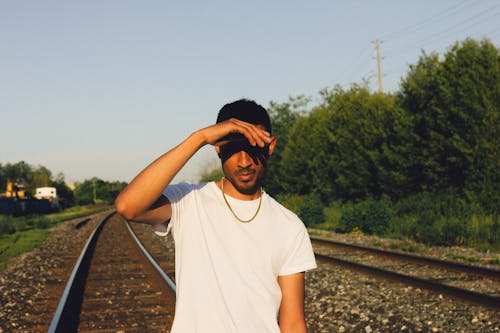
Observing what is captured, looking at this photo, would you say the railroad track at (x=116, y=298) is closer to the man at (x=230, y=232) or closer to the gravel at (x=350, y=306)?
the gravel at (x=350, y=306)

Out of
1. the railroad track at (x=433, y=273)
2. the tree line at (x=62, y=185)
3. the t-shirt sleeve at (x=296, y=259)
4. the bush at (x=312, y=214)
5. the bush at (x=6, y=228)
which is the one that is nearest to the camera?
the t-shirt sleeve at (x=296, y=259)

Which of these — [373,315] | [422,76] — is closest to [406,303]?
[373,315]

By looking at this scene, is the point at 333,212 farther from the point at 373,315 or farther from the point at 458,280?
the point at 373,315

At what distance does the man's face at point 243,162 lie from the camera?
2031 mm

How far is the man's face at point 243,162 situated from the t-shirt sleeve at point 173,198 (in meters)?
0.19

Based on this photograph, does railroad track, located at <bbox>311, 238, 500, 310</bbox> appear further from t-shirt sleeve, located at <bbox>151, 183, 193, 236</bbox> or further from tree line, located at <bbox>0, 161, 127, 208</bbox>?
tree line, located at <bbox>0, 161, 127, 208</bbox>

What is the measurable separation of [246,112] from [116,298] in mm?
8050

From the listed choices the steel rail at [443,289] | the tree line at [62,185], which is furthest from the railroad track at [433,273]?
the tree line at [62,185]

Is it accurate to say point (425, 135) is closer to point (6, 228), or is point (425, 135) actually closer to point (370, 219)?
point (370, 219)

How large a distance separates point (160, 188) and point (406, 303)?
7370mm

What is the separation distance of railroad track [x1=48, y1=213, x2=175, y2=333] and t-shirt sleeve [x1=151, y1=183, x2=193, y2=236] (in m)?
5.48

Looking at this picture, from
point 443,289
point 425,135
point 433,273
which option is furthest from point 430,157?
point 443,289

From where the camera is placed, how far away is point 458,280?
10516mm

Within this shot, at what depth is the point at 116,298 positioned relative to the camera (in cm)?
943
